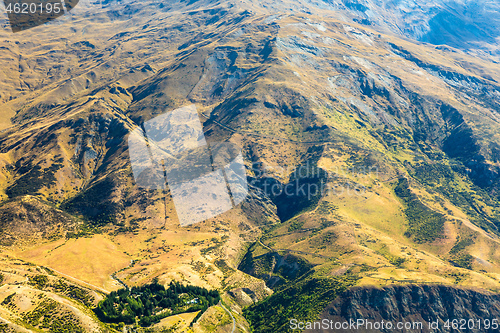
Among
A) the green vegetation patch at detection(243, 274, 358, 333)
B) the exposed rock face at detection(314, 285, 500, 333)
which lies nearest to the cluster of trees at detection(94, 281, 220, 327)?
the green vegetation patch at detection(243, 274, 358, 333)

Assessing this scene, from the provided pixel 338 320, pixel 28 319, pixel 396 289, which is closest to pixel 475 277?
pixel 396 289

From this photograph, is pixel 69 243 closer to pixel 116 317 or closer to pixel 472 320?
pixel 116 317

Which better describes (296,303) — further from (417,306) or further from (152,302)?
(152,302)

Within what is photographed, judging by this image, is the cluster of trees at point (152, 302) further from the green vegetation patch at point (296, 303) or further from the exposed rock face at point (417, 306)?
the exposed rock face at point (417, 306)

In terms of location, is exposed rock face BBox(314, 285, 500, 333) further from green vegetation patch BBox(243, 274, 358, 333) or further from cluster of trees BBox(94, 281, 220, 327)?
cluster of trees BBox(94, 281, 220, 327)

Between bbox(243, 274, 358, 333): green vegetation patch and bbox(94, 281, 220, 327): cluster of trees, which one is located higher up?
bbox(94, 281, 220, 327): cluster of trees

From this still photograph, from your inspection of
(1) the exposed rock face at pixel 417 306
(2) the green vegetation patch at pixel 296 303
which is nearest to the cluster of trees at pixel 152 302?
(2) the green vegetation patch at pixel 296 303
